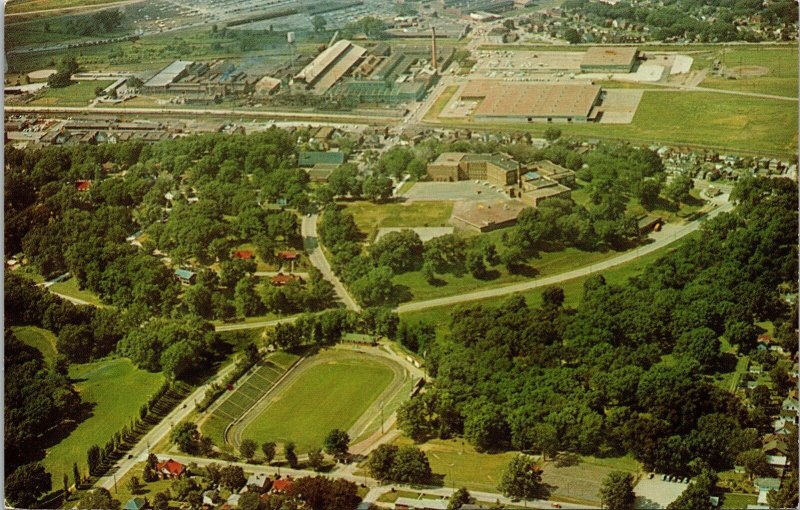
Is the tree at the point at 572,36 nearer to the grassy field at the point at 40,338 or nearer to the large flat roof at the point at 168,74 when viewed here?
the large flat roof at the point at 168,74

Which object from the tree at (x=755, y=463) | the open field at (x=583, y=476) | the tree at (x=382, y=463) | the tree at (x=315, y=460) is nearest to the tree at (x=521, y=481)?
the open field at (x=583, y=476)

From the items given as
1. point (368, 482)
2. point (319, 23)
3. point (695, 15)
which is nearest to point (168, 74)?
point (319, 23)

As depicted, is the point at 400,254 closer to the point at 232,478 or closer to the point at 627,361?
the point at 627,361

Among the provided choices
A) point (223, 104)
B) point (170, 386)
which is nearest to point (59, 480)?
point (170, 386)

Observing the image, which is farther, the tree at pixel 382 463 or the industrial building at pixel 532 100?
the industrial building at pixel 532 100

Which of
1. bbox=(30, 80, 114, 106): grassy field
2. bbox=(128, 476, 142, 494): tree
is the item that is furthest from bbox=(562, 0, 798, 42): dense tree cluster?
bbox=(128, 476, 142, 494): tree
